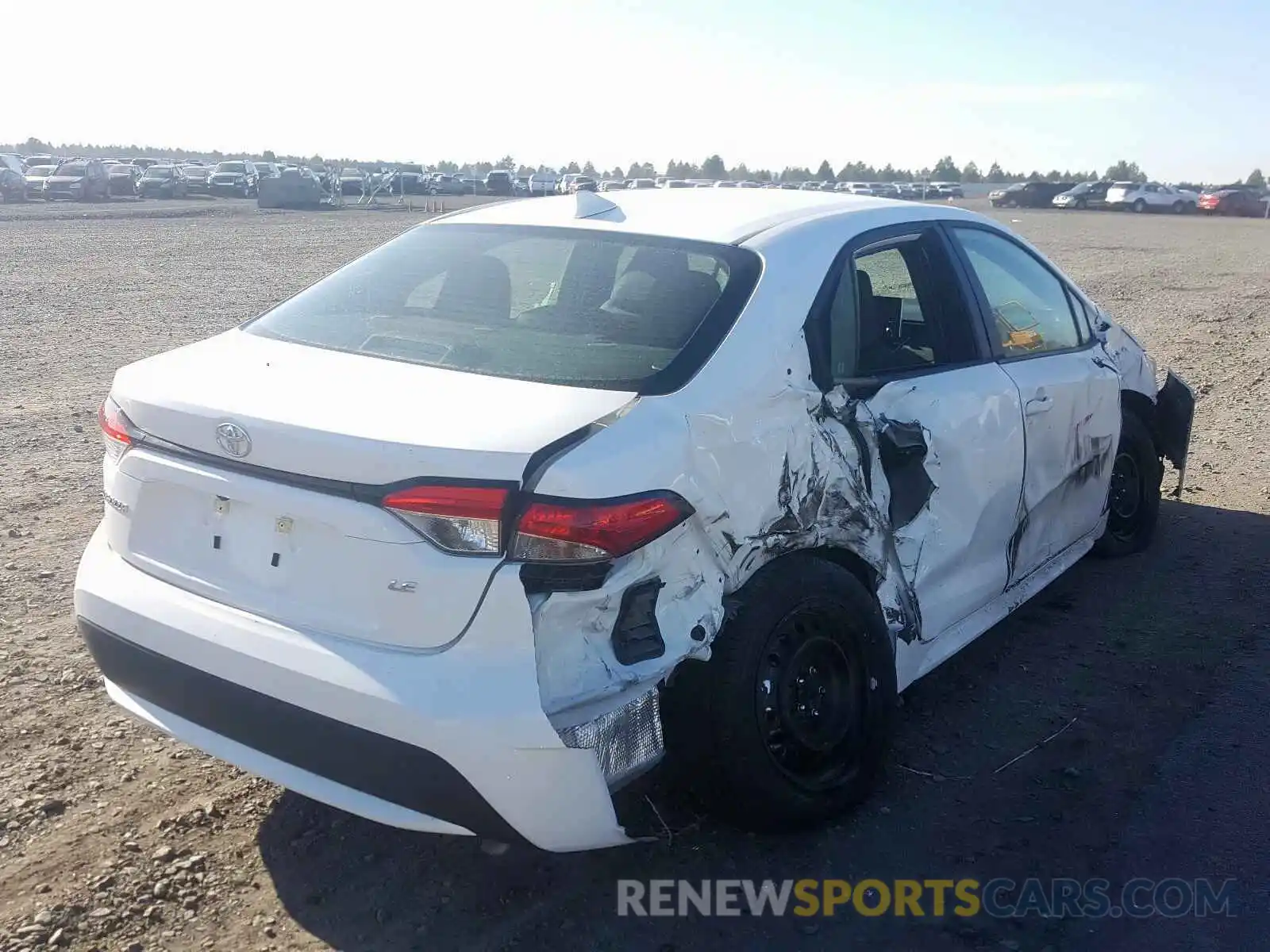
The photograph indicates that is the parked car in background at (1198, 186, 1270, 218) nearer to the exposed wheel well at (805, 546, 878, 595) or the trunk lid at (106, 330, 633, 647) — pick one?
the exposed wheel well at (805, 546, 878, 595)

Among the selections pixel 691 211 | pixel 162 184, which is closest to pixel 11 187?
pixel 162 184

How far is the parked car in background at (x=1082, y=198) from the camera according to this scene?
174 feet

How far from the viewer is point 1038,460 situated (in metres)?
4.38

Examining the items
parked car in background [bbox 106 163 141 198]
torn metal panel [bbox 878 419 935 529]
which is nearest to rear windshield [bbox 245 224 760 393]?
torn metal panel [bbox 878 419 935 529]

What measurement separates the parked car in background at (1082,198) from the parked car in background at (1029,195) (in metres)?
1.10

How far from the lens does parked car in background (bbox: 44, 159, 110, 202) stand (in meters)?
43.7

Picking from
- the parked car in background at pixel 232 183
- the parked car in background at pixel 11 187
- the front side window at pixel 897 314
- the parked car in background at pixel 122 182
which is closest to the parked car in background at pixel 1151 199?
the parked car in background at pixel 232 183

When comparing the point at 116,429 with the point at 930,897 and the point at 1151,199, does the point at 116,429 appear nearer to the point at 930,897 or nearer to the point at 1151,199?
the point at 930,897

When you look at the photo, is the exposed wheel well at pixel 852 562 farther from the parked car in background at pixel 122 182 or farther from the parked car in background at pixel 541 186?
the parked car in background at pixel 541 186

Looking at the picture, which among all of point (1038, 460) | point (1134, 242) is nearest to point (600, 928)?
point (1038, 460)

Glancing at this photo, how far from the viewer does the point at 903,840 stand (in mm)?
3352

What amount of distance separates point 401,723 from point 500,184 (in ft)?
189

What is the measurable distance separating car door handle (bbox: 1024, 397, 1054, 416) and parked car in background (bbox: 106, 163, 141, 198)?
158 ft

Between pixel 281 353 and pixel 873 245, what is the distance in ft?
6.25
